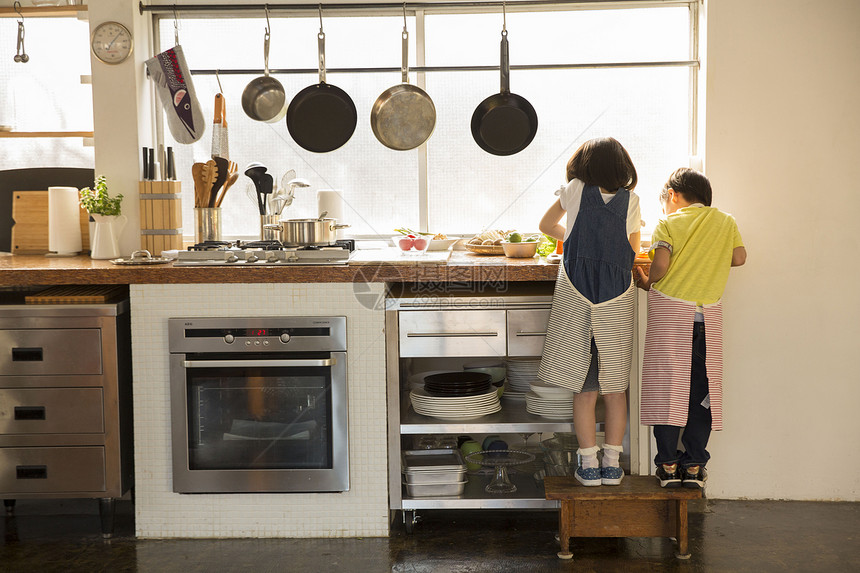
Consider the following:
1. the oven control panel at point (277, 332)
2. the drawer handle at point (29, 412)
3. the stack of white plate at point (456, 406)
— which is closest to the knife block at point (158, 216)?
the oven control panel at point (277, 332)

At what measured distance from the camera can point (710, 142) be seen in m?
2.93

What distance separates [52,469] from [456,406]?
1.42 meters

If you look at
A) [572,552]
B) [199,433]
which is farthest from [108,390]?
[572,552]

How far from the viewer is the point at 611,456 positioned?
2.58m

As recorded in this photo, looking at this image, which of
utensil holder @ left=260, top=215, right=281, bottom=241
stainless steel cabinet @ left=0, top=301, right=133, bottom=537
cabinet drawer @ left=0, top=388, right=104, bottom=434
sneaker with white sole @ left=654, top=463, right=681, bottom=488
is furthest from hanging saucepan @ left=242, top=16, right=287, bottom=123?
sneaker with white sole @ left=654, top=463, right=681, bottom=488

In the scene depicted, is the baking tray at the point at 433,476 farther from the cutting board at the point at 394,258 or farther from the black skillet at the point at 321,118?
the black skillet at the point at 321,118

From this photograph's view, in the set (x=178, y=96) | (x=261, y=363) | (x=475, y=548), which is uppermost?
(x=178, y=96)

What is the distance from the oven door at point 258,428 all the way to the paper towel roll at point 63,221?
939mm

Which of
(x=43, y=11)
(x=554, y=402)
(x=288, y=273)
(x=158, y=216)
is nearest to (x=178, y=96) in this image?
(x=158, y=216)

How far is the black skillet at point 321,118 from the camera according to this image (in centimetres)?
313

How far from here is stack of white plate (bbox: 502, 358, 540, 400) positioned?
2.96 metres

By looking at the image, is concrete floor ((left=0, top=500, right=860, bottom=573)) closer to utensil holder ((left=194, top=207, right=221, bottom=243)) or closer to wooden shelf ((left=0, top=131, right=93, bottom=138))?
utensil holder ((left=194, top=207, right=221, bottom=243))

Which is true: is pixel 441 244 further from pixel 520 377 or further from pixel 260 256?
pixel 260 256

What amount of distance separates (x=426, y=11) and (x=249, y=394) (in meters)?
1.76
